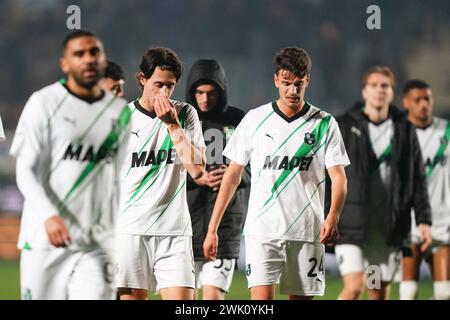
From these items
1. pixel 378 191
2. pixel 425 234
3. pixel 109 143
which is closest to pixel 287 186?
pixel 109 143

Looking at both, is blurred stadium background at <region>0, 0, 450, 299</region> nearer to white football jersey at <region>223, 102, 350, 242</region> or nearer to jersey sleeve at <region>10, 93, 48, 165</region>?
white football jersey at <region>223, 102, 350, 242</region>

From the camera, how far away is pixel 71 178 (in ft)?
17.6

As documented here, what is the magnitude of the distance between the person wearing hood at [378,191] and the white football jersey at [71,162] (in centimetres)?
249

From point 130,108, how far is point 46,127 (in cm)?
85

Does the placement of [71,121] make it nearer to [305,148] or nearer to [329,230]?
[305,148]

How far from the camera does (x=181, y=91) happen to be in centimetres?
711

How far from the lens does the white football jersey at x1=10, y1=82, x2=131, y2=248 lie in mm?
5297

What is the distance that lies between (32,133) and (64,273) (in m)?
0.78

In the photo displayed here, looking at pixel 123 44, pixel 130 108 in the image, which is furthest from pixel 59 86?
pixel 123 44

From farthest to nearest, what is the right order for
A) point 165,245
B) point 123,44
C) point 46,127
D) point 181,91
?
point 123,44 < point 181,91 < point 165,245 < point 46,127

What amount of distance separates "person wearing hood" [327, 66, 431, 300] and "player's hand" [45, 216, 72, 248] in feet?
9.42

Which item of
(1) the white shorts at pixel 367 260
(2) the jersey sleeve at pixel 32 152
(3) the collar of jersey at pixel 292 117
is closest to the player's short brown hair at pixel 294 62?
(3) the collar of jersey at pixel 292 117

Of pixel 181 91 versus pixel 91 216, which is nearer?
pixel 91 216

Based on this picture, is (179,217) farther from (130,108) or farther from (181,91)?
(181,91)
